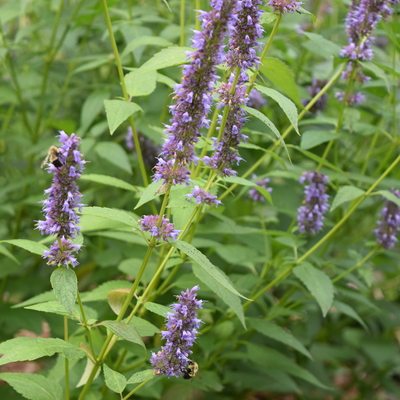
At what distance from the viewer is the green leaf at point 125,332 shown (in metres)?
1.81

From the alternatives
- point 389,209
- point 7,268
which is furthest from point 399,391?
point 7,268

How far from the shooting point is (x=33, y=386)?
2244 millimetres

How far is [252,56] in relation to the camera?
1.95 meters

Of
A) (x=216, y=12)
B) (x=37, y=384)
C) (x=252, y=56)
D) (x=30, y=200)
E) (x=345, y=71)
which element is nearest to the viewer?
(x=216, y=12)

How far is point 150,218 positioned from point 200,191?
0.85ft

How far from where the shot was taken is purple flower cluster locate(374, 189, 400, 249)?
3.41 metres

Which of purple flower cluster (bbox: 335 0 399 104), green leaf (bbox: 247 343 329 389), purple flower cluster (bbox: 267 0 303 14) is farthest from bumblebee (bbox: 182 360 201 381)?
purple flower cluster (bbox: 335 0 399 104)

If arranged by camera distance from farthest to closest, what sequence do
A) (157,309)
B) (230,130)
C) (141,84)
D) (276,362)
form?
(276,362) < (141,84) < (230,130) < (157,309)

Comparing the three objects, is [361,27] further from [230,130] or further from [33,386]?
[33,386]

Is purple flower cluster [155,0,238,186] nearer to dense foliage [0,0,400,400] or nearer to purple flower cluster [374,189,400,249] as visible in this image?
dense foliage [0,0,400,400]

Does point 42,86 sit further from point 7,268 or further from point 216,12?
point 216,12

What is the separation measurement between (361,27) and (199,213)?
4.86 feet

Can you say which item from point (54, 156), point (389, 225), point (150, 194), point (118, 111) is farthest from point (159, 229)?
point (389, 225)

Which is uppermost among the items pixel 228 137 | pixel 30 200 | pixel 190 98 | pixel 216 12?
pixel 216 12
